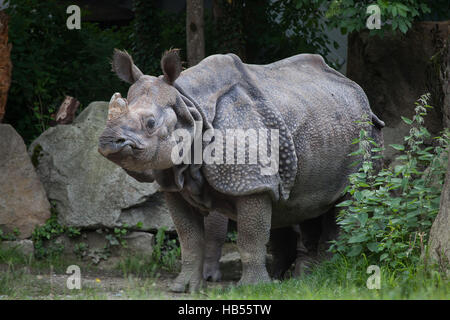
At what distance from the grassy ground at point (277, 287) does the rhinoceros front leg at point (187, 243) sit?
0.55ft

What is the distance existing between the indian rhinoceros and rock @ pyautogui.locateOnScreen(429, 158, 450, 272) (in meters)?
1.29

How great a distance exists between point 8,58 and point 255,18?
3.57m

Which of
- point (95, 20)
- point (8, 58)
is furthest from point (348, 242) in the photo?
point (95, 20)

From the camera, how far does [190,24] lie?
9.21 metres

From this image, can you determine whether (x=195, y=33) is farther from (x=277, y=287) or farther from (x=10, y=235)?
(x=277, y=287)

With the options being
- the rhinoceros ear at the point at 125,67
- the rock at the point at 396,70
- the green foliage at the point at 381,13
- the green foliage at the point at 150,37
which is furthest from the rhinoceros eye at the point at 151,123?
the green foliage at the point at 150,37

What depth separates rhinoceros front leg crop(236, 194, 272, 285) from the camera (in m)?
5.88

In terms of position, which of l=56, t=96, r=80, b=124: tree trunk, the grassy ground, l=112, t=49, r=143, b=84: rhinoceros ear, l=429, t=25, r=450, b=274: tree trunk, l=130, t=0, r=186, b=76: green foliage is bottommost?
the grassy ground

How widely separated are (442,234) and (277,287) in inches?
48.7

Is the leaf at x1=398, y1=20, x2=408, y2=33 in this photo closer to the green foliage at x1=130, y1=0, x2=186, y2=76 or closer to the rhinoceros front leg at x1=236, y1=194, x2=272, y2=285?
the rhinoceros front leg at x1=236, y1=194, x2=272, y2=285

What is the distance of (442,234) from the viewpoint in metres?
5.27

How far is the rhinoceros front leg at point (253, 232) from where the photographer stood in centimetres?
588

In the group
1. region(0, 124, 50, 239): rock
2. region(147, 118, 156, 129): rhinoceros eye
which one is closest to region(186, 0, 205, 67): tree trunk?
region(0, 124, 50, 239): rock
